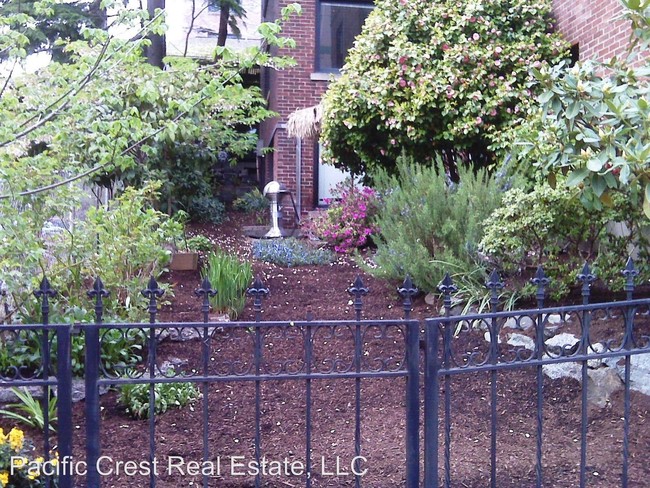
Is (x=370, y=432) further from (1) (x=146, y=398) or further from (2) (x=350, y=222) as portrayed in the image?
(2) (x=350, y=222)

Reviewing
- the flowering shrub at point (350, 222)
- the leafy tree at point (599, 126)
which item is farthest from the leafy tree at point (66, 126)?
the flowering shrub at point (350, 222)

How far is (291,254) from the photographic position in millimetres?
9633

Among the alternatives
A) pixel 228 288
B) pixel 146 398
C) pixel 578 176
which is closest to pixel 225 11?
pixel 228 288

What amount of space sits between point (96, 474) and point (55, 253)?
10.0ft

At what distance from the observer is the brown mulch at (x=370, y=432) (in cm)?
389

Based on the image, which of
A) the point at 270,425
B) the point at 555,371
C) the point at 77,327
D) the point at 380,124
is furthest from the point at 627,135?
the point at 380,124

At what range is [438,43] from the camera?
9164mm

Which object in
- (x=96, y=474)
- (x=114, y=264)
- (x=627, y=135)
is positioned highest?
(x=627, y=135)

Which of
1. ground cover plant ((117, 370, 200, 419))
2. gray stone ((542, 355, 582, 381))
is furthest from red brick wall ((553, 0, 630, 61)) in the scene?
ground cover plant ((117, 370, 200, 419))

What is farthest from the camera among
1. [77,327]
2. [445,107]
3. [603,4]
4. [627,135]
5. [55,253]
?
[445,107]

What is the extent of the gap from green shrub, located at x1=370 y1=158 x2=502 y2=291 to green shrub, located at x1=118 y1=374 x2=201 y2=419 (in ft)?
8.76

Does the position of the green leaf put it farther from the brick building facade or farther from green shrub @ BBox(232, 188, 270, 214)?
green shrub @ BBox(232, 188, 270, 214)

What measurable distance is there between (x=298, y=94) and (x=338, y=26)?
1.50 meters

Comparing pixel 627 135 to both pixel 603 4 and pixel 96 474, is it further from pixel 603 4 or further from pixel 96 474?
pixel 603 4
